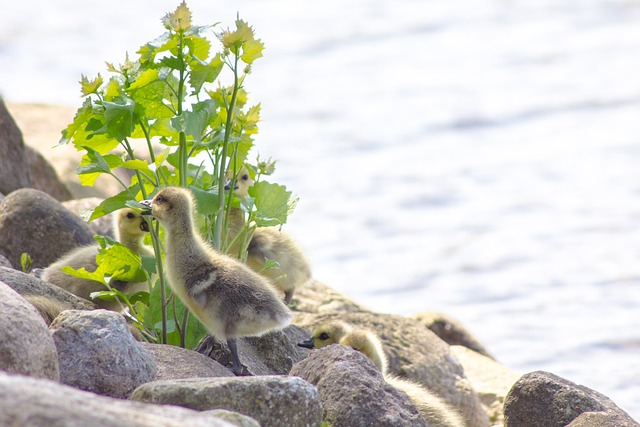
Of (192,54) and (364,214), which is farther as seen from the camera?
(364,214)

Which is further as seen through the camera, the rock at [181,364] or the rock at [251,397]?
the rock at [181,364]

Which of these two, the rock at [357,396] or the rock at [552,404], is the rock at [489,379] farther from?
the rock at [357,396]

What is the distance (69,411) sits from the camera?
350 centimetres

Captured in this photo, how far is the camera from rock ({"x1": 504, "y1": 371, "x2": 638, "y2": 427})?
603 cm

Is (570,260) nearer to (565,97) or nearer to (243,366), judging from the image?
(565,97)

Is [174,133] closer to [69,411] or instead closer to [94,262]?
[94,262]

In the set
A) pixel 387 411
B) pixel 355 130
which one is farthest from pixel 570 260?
pixel 387 411

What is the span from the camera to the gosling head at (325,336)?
22.4ft

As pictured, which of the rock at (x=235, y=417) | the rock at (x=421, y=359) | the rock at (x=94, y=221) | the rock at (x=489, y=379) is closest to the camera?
the rock at (x=235, y=417)

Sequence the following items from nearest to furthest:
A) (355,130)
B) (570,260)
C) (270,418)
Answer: (270,418), (570,260), (355,130)

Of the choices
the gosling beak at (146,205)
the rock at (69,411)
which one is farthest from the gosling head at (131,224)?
the rock at (69,411)

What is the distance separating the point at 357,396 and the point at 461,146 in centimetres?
1076

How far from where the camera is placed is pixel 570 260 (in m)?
12.5

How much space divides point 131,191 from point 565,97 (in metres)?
11.7
